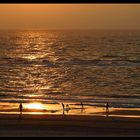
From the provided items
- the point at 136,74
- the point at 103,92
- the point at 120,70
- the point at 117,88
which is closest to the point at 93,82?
the point at 117,88

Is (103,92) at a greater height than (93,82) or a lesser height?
lesser

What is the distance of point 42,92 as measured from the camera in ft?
87.1

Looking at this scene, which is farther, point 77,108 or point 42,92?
point 42,92

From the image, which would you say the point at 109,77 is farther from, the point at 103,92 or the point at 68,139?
the point at 68,139

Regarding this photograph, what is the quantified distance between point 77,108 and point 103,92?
32.5ft

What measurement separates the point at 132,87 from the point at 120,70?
1393cm

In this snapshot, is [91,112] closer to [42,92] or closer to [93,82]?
[42,92]

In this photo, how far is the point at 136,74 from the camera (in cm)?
3916

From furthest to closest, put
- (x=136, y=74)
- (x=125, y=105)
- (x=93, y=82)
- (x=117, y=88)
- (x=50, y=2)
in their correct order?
(x=136, y=74)
(x=93, y=82)
(x=117, y=88)
(x=125, y=105)
(x=50, y=2)

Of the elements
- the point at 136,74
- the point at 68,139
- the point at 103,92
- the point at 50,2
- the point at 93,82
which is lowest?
the point at 68,139

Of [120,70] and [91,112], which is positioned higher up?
[120,70]

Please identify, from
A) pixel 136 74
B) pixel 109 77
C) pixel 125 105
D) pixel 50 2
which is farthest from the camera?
pixel 136 74

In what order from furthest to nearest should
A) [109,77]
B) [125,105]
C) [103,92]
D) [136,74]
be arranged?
[136,74], [109,77], [103,92], [125,105]

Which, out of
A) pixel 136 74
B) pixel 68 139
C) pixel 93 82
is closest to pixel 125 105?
pixel 93 82
